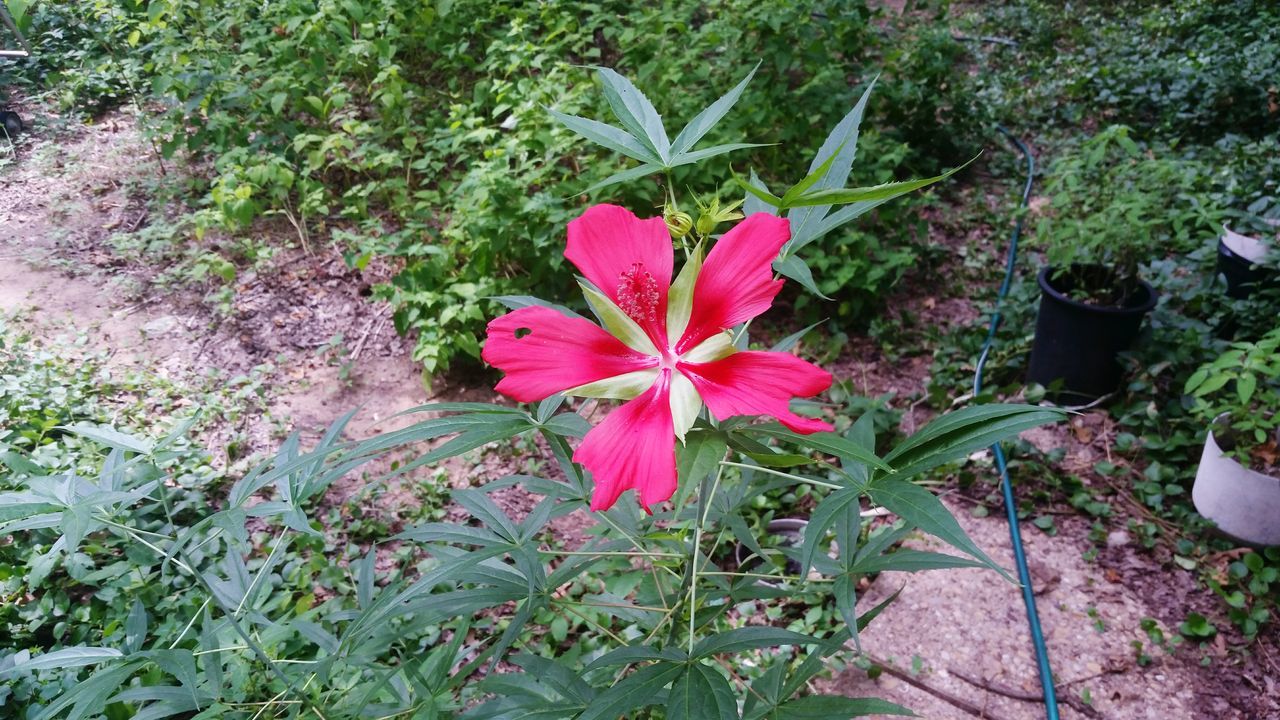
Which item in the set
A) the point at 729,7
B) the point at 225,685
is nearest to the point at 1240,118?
the point at 729,7

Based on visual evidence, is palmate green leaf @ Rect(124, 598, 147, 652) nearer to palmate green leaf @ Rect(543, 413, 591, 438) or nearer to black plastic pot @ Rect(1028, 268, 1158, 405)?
palmate green leaf @ Rect(543, 413, 591, 438)

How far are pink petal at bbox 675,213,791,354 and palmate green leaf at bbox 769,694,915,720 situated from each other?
1.69 ft

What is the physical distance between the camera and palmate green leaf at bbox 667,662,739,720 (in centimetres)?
79

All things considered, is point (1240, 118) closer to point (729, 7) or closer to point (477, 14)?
point (729, 7)

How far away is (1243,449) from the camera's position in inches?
90.4

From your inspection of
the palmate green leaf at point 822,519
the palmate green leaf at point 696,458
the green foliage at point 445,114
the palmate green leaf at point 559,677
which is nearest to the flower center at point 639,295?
the palmate green leaf at point 696,458

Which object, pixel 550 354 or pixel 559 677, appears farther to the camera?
pixel 559 677

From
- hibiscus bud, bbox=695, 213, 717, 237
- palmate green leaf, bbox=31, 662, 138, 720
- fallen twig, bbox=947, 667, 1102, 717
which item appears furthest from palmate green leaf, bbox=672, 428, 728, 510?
fallen twig, bbox=947, 667, 1102, 717

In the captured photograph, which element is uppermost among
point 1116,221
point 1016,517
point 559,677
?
point 559,677

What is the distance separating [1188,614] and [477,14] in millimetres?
4109

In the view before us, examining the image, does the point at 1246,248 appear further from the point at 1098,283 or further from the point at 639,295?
the point at 639,295

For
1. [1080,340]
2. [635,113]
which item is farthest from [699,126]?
[1080,340]

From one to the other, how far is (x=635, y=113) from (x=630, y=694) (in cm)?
66

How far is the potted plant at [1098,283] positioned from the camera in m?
2.79
